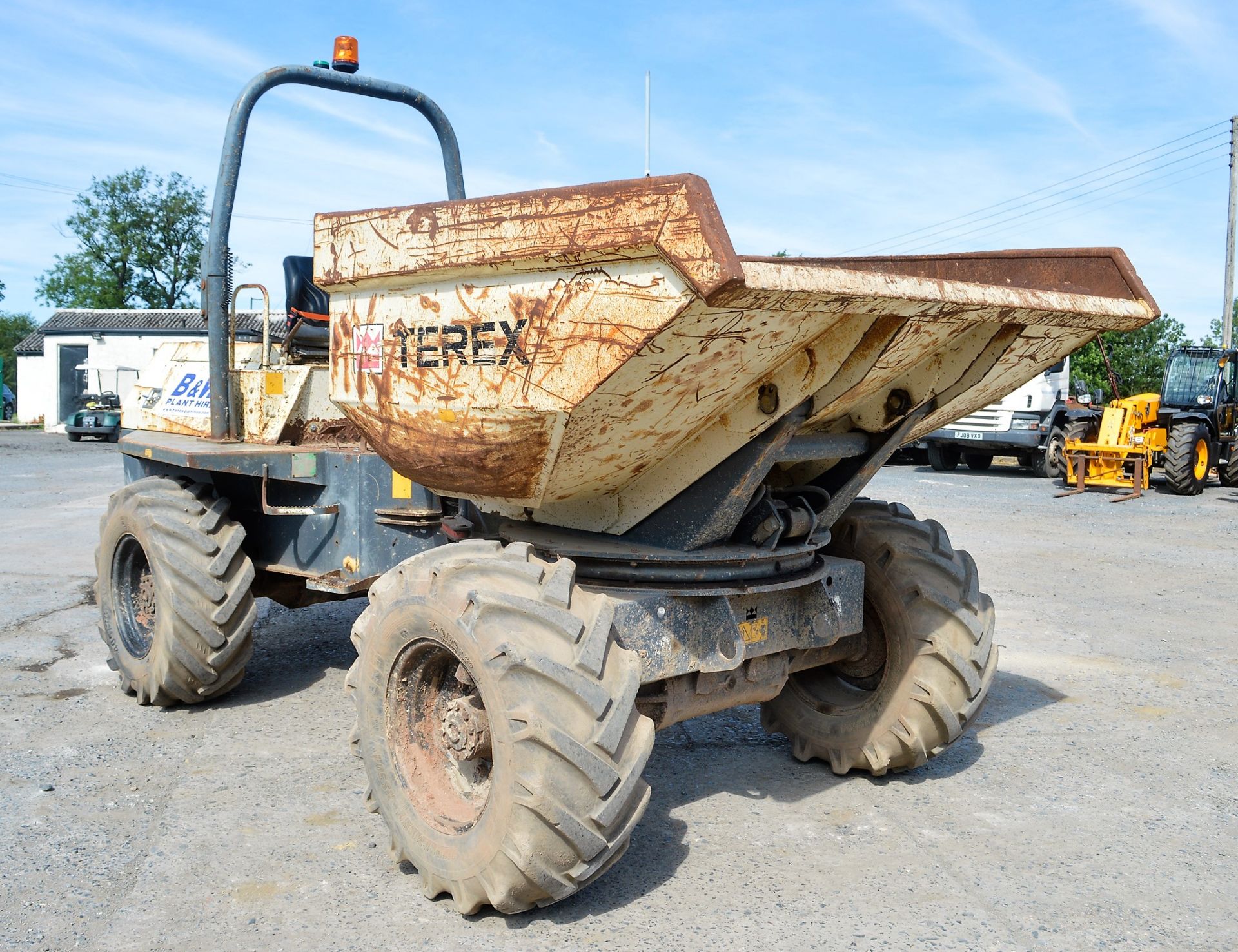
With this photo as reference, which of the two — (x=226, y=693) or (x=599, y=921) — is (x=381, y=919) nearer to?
(x=599, y=921)

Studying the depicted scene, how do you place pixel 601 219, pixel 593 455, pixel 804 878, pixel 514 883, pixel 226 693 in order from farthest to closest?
pixel 226 693
pixel 804 878
pixel 593 455
pixel 514 883
pixel 601 219

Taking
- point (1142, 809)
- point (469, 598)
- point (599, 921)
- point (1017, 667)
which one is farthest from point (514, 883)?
point (1017, 667)

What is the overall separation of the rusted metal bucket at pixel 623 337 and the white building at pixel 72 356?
41636mm

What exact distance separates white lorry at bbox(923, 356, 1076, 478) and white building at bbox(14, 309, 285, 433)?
1237 inches

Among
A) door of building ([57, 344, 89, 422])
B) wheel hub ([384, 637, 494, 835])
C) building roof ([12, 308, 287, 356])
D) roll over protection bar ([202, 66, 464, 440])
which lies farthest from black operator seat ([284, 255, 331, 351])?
door of building ([57, 344, 89, 422])

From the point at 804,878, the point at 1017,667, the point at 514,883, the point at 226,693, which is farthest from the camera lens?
the point at 1017,667

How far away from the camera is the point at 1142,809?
4.02 metres

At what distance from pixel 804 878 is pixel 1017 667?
319 centimetres

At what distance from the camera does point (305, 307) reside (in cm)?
576

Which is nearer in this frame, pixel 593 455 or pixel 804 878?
pixel 593 455

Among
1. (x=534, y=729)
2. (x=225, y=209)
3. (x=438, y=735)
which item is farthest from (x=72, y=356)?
(x=534, y=729)

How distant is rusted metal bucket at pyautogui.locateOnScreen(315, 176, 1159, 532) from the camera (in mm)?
2570

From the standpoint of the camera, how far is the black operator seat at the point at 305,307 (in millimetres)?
5547

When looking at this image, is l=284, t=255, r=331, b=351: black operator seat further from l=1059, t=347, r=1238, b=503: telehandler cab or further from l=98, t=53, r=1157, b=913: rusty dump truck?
l=1059, t=347, r=1238, b=503: telehandler cab
